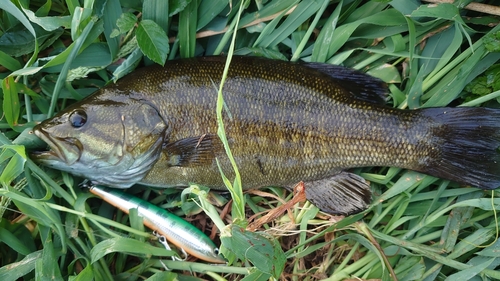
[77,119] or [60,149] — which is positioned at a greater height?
[77,119]

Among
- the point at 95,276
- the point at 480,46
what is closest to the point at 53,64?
the point at 95,276

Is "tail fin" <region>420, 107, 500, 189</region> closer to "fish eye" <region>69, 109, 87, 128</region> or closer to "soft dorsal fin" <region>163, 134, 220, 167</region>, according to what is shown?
"soft dorsal fin" <region>163, 134, 220, 167</region>

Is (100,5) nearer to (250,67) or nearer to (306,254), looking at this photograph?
(250,67)

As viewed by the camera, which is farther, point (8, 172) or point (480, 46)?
point (480, 46)

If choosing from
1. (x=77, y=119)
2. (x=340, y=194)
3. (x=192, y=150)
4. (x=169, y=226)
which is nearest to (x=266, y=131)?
(x=192, y=150)

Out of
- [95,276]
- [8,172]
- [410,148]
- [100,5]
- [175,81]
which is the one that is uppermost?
[100,5]

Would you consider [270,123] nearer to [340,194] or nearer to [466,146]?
[340,194]
